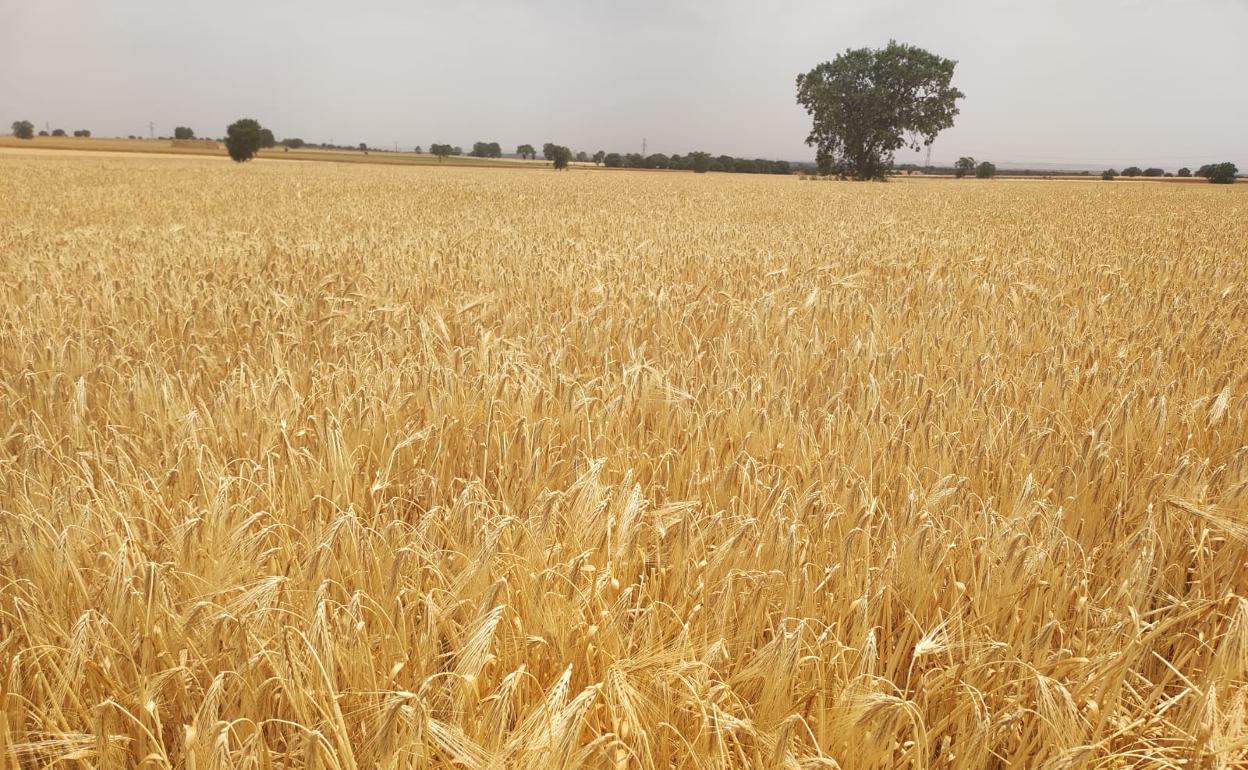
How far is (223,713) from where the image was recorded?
1.14m

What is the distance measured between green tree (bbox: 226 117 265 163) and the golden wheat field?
66.5 m

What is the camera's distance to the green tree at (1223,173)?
59013mm

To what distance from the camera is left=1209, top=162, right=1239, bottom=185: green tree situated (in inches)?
2323

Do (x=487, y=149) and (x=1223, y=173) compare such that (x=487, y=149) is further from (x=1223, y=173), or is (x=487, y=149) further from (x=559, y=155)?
(x=1223, y=173)

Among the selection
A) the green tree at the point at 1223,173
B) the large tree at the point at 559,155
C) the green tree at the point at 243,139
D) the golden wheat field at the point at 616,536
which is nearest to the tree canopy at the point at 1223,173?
the green tree at the point at 1223,173

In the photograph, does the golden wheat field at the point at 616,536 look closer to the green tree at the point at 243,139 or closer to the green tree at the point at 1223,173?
the green tree at the point at 243,139

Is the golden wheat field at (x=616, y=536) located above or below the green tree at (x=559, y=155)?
below

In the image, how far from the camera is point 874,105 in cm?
5094

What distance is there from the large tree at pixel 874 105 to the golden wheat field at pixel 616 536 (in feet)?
175

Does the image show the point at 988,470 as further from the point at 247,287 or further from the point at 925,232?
the point at 925,232

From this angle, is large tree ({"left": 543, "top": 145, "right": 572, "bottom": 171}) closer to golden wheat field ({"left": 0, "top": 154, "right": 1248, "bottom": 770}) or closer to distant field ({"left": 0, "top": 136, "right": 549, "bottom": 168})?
distant field ({"left": 0, "top": 136, "right": 549, "bottom": 168})

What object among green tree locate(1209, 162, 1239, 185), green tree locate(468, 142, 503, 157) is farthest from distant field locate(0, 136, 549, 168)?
green tree locate(1209, 162, 1239, 185)

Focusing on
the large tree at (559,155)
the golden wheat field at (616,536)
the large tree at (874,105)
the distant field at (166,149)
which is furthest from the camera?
the large tree at (559,155)

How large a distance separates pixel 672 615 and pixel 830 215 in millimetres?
13246
